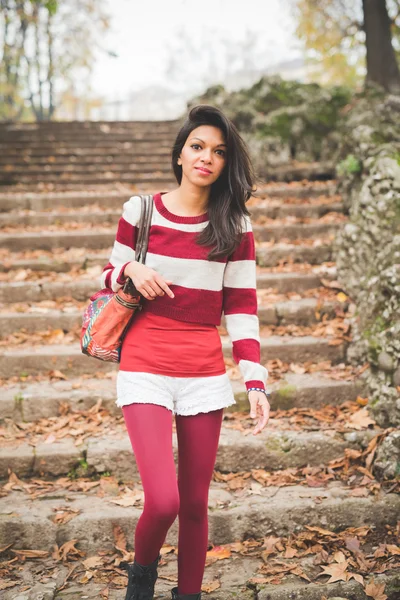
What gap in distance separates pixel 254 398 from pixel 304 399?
74.6 inches

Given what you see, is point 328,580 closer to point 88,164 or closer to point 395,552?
point 395,552

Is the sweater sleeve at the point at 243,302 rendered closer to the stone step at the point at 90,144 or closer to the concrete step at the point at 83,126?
the stone step at the point at 90,144

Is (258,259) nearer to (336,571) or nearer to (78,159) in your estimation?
(336,571)

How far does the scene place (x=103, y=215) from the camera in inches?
255

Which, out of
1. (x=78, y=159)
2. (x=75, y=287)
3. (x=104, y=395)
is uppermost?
(x=78, y=159)

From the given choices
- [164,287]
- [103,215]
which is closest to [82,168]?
[103,215]

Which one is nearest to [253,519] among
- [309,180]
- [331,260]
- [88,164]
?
[331,260]

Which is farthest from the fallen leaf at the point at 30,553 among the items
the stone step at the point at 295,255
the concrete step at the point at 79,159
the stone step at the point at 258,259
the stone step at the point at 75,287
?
the concrete step at the point at 79,159

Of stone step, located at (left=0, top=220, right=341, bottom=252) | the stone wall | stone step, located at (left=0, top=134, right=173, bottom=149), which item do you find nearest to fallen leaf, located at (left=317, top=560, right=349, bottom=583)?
stone step, located at (left=0, top=220, right=341, bottom=252)

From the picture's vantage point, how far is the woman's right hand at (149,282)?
2006mm

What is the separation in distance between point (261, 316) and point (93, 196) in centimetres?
333

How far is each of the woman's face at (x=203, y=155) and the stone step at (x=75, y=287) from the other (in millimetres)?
2976

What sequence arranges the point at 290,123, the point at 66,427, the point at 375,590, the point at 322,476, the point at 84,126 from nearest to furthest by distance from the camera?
1. the point at 375,590
2. the point at 322,476
3. the point at 66,427
4. the point at 290,123
5. the point at 84,126

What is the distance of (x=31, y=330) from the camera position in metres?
4.68
